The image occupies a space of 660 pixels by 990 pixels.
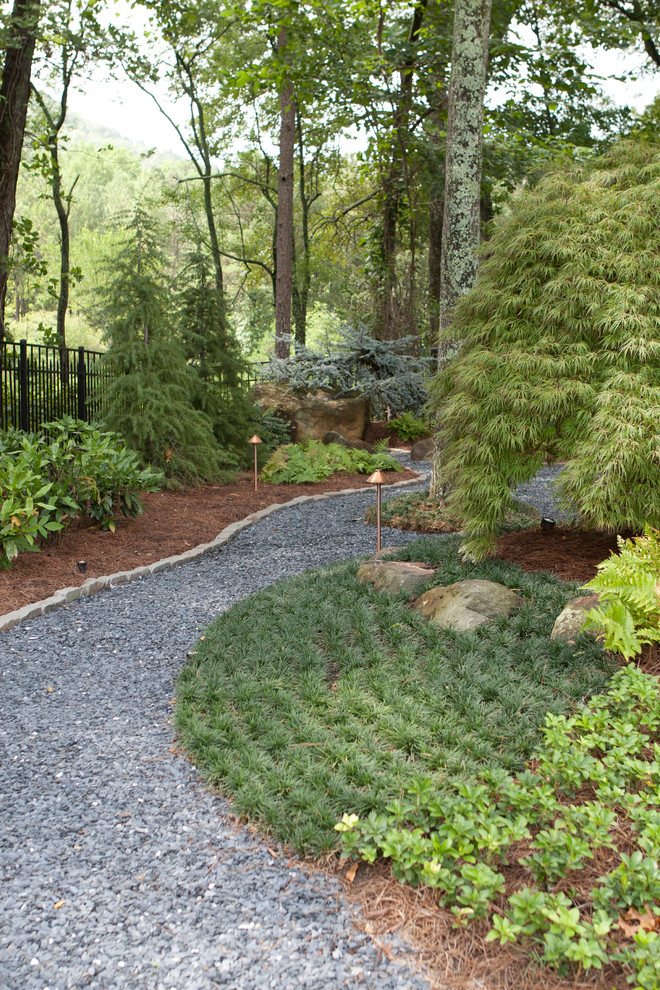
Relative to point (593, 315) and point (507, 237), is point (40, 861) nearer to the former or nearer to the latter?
point (593, 315)

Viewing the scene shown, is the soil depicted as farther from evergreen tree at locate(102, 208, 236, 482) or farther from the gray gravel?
the gray gravel

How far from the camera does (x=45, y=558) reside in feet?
18.3

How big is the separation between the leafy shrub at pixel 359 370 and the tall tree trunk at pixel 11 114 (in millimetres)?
5212

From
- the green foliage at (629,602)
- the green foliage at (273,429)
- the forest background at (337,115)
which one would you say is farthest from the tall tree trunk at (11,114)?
the green foliage at (629,602)

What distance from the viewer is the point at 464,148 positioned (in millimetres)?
6828

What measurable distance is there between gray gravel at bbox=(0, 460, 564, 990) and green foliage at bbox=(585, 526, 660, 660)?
1.78 meters

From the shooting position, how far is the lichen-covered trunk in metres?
6.70

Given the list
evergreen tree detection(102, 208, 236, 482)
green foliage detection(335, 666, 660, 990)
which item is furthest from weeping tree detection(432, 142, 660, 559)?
evergreen tree detection(102, 208, 236, 482)

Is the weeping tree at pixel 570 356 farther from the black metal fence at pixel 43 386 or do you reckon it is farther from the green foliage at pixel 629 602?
the black metal fence at pixel 43 386

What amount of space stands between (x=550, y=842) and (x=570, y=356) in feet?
10.3

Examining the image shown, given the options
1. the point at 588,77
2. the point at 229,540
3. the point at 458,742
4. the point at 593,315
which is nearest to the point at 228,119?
the point at 588,77

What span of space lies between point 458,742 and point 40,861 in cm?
163

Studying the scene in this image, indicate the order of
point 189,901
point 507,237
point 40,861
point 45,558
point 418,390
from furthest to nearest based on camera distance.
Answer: point 418,390 < point 45,558 < point 507,237 < point 40,861 < point 189,901

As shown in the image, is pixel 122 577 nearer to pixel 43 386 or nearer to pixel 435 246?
pixel 43 386
